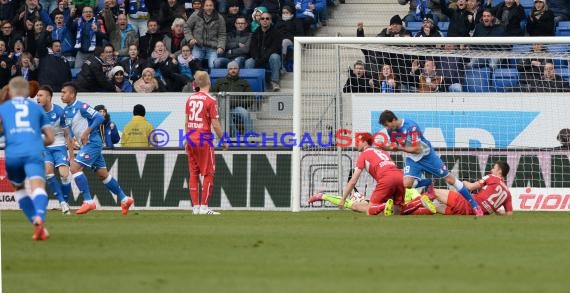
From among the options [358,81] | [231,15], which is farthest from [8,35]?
[358,81]

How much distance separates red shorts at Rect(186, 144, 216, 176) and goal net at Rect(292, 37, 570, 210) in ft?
9.33

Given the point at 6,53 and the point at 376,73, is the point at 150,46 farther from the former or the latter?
the point at 376,73

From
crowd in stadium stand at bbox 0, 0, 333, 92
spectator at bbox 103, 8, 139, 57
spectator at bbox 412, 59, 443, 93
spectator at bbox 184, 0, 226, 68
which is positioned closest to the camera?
spectator at bbox 412, 59, 443, 93

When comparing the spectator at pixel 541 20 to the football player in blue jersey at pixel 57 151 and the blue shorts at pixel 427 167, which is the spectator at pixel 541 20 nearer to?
the blue shorts at pixel 427 167

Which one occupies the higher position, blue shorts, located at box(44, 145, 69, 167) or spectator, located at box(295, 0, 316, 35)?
spectator, located at box(295, 0, 316, 35)

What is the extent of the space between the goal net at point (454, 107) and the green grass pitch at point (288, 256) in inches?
202

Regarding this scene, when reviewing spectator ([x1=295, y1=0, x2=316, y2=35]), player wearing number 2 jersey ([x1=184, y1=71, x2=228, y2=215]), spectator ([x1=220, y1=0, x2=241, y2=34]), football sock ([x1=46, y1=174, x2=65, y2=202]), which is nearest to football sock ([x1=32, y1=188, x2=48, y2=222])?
player wearing number 2 jersey ([x1=184, y1=71, x2=228, y2=215])

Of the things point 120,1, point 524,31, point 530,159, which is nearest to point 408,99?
point 530,159

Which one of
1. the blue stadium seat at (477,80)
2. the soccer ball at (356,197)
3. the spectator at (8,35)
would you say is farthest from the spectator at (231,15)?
the soccer ball at (356,197)

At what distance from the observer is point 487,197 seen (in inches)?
752

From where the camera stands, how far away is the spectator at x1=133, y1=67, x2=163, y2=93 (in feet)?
79.3

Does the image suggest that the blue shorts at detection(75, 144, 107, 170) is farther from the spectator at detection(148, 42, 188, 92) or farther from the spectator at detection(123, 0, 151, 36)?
the spectator at detection(123, 0, 151, 36)

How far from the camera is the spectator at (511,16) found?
24516 millimetres

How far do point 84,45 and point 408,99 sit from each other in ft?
28.1
